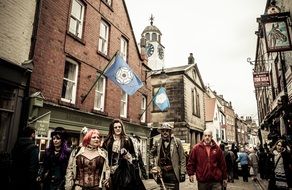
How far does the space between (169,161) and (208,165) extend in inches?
34.9

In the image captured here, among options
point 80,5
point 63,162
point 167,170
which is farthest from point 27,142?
point 80,5

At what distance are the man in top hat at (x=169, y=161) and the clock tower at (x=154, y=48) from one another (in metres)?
43.4

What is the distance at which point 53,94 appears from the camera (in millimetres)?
10445

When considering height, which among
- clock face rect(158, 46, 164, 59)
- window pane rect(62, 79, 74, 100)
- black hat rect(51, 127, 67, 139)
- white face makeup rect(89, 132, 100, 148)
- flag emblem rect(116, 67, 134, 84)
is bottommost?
white face makeup rect(89, 132, 100, 148)

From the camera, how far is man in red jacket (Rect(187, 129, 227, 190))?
18.4 feet

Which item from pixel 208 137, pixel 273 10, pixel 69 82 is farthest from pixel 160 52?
pixel 208 137

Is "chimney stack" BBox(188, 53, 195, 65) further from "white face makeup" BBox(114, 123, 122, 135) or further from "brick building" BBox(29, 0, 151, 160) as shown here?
"white face makeup" BBox(114, 123, 122, 135)

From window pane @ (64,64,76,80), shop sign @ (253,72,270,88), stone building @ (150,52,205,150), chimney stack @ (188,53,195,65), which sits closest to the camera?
window pane @ (64,64,76,80)

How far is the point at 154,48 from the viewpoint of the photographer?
50.7m

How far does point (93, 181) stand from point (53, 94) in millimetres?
6965

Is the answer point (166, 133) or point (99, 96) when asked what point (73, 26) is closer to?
point (99, 96)

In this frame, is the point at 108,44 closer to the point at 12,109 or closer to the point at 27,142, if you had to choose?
the point at 12,109

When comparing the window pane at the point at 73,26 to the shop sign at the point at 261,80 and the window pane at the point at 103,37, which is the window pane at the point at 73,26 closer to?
the window pane at the point at 103,37

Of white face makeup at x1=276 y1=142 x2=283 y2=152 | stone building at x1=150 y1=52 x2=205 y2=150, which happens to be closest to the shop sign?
white face makeup at x1=276 y1=142 x2=283 y2=152
